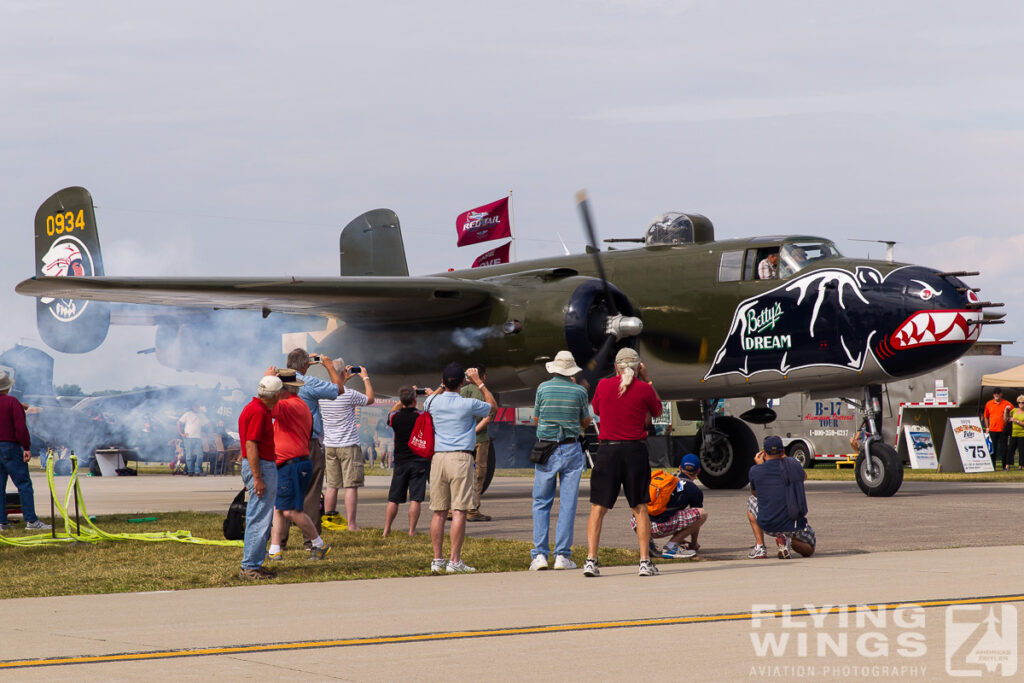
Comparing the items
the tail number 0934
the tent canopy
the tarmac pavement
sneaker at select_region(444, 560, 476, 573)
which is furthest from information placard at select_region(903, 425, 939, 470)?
sneaker at select_region(444, 560, 476, 573)

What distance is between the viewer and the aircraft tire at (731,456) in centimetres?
2089

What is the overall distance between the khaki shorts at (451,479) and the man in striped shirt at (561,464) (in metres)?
0.65

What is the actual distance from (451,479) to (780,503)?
124 inches

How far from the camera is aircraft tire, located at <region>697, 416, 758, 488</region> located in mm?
20891

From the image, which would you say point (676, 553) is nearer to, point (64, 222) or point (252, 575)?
point (252, 575)

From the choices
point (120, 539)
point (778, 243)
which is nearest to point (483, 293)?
point (778, 243)

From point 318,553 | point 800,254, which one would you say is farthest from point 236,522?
point 800,254

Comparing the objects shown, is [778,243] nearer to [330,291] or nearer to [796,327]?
[796,327]

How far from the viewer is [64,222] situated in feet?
76.6

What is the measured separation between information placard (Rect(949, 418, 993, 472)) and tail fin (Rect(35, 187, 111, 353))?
19.7 meters

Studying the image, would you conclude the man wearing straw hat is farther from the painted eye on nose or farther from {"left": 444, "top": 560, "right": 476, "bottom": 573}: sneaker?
the painted eye on nose

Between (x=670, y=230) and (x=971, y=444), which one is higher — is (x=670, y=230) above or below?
above

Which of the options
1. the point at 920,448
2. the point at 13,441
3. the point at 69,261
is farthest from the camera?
the point at 920,448

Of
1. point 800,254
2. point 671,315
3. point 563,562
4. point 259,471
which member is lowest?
point 563,562
